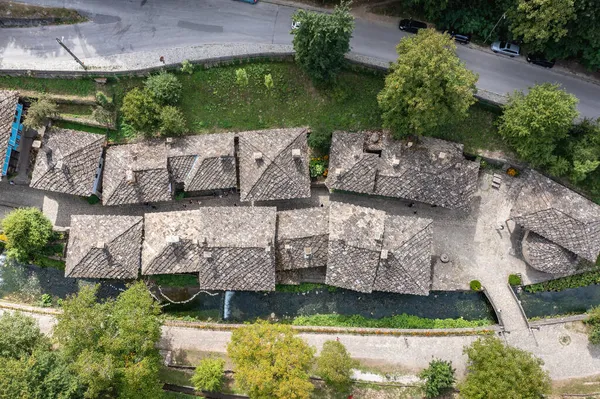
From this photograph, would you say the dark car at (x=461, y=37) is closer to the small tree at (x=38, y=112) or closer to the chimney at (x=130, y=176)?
the chimney at (x=130, y=176)

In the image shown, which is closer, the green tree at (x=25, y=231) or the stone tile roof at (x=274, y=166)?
the stone tile roof at (x=274, y=166)

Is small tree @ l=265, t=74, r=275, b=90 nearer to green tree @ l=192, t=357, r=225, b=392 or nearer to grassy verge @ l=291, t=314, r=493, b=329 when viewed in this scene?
grassy verge @ l=291, t=314, r=493, b=329

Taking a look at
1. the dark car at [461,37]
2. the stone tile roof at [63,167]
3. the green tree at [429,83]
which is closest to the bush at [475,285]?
the green tree at [429,83]

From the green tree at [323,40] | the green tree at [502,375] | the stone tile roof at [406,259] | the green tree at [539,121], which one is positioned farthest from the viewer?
the stone tile roof at [406,259]

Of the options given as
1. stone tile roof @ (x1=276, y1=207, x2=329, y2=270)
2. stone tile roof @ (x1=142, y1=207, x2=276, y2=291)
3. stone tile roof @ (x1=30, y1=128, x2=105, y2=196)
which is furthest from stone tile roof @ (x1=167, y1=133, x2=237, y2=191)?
stone tile roof @ (x1=30, y1=128, x2=105, y2=196)

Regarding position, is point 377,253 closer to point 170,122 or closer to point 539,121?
point 539,121

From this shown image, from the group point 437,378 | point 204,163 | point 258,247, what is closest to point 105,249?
point 204,163
